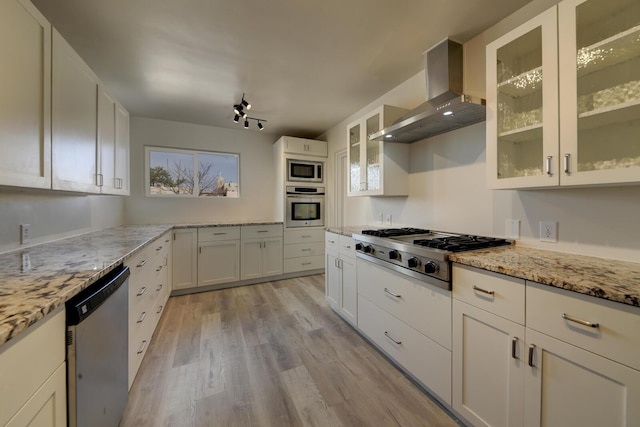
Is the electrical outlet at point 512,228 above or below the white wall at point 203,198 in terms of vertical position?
below

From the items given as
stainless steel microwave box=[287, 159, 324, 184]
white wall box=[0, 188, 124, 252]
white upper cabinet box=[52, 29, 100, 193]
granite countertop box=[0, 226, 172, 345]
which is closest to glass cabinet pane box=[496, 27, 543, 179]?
granite countertop box=[0, 226, 172, 345]

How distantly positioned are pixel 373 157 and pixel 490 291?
5.91 feet

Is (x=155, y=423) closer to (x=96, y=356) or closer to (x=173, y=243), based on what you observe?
(x=96, y=356)

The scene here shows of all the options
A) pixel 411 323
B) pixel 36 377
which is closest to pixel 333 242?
pixel 411 323

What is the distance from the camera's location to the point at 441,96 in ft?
6.50

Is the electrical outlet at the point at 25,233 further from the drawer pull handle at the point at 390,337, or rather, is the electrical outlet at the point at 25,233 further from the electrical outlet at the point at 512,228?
the electrical outlet at the point at 512,228

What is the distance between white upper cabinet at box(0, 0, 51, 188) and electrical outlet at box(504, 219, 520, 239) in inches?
107

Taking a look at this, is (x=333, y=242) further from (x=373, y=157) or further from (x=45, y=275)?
(x=45, y=275)

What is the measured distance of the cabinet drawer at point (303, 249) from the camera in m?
4.00

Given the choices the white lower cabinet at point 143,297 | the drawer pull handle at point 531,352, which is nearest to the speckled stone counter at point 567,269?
the drawer pull handle at point 531,352

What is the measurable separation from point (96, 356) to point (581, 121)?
2.43 metres

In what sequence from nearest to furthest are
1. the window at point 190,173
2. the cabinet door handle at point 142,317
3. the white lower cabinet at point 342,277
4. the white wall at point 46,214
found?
the white wall at point 46,214 < the cabinet door handle at point 142,317 < the white lower cabinet at point 342,277 < the window at point 190,173

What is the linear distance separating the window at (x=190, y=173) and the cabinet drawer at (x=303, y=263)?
1494mm

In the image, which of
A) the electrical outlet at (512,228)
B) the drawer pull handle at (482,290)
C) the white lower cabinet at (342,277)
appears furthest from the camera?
the white lower cabinet at (342,277)
